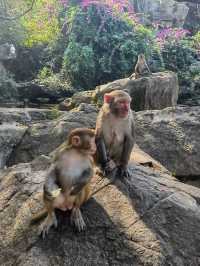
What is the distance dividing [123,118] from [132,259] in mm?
1995

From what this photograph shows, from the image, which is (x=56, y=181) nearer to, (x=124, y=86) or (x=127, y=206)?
(x=127, y=206)

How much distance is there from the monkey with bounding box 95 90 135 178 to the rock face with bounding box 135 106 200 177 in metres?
3.55

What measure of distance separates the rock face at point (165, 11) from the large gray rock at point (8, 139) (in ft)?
63.3

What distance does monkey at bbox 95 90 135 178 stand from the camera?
20.4 ft

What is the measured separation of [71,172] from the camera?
16.1 feet

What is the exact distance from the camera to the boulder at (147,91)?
1432 cm

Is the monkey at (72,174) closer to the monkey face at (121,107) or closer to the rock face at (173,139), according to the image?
the monkey face at (121,107)

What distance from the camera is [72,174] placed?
→ 4.90 m

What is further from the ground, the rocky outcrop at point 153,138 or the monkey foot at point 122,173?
the monkey foot at point 122,173

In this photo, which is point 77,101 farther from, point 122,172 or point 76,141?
point 76,141

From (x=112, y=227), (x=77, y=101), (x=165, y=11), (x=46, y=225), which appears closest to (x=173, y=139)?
(x=77, y=101)

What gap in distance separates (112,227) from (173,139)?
212 inches

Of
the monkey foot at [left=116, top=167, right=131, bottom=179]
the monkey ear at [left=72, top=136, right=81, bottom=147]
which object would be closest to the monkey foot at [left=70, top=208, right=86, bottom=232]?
the monkey ear at [left=72, top=136, right=81, bottom=147]

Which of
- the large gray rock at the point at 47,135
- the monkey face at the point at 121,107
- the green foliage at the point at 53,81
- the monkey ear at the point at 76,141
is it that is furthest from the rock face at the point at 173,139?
the green foliage at the point at 53,81
